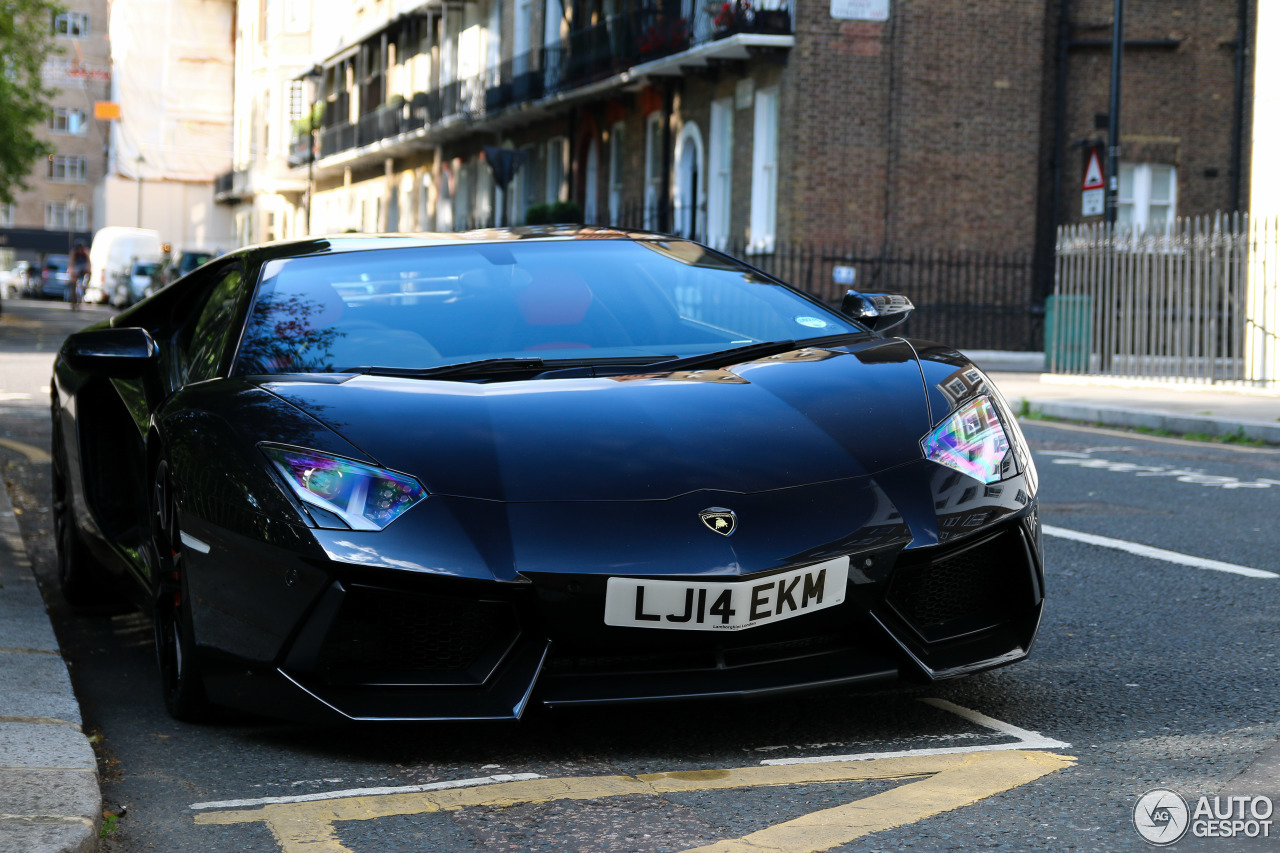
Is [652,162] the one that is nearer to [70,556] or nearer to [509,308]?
[70,556]

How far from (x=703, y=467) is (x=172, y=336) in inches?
94.2

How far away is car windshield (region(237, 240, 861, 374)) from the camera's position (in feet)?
13.7

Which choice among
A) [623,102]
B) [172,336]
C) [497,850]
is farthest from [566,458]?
[623,102]

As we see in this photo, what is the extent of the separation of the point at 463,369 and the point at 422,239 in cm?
89

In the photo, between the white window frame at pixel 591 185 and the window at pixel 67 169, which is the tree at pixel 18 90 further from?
the window at pixel 67 169

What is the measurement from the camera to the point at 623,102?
3080 centimetres

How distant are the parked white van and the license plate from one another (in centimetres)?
5201

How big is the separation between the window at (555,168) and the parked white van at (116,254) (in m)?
22.2

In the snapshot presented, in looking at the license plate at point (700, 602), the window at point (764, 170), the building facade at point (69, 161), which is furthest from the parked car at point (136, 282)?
the license plate at point (700, 602)

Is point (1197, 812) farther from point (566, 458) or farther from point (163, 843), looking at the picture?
point (163, 843)

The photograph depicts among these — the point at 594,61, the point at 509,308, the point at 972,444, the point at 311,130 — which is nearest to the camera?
the point at 972,444

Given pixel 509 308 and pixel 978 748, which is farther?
pixel 509 308

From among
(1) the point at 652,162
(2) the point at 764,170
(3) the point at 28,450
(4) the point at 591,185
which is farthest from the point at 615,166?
(3) the point at 28,450

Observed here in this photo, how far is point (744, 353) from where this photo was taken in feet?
13.9
